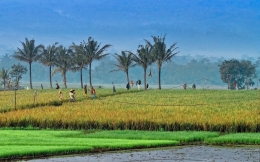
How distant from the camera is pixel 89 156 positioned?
63.2 ft

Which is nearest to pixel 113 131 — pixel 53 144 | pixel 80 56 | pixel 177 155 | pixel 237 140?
pixel 53 144

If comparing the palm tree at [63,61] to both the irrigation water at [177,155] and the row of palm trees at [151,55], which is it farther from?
the irrigation water at [177,155]

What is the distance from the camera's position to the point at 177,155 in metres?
19.3

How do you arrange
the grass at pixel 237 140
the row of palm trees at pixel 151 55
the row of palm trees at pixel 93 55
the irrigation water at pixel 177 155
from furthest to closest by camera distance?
the row of palm trees at pixel 93 55, the row of palm trees at pixel 151 55, the grass at pixel 237 140, the irrigation water at pixel 177 155

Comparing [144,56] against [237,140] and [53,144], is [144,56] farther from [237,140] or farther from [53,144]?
[53,144]

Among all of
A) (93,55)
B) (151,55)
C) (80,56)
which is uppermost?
(80,56)

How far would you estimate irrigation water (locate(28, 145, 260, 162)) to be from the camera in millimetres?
18234

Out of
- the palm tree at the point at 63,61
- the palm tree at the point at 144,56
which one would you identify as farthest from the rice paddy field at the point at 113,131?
the palm tree at the point at 63,61

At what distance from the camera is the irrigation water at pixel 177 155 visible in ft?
59.8

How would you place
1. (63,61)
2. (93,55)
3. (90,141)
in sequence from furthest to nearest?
(63,61) → (93,55) → (90,141)

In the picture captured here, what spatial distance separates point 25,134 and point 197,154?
10115 mm

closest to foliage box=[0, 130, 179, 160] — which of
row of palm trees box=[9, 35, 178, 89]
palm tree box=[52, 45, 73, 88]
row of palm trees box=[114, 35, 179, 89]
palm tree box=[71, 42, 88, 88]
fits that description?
row of palm trees box=[9, 35, 178, 89]

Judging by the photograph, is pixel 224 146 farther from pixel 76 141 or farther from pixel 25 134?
pixel 25 134

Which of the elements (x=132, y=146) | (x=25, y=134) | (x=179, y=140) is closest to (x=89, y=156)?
(x=132, y=146)
